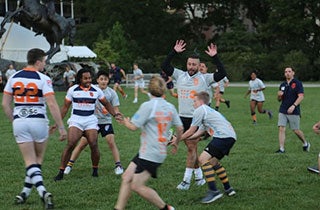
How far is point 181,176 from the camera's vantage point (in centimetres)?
975

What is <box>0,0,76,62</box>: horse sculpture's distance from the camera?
34188 mm

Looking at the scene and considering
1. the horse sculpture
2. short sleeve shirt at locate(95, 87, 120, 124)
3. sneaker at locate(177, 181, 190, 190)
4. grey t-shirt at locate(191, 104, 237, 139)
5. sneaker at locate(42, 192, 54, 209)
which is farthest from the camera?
the horse sculpture

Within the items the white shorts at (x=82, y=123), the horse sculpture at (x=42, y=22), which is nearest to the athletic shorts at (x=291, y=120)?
the white shorts at (x=82, y=123)

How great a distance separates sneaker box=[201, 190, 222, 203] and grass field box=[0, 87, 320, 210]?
0.07 metres

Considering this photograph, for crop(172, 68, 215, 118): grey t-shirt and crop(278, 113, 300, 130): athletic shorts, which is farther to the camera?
crop(278, 113, 300, 130): athletic shorts

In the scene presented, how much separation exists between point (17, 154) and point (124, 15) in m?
50.9

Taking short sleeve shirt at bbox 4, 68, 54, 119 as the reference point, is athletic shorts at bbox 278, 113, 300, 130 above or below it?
below

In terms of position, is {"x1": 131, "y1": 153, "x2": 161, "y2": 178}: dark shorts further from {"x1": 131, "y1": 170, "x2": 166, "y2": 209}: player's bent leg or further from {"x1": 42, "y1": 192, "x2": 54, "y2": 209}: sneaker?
{"x1": 42, "y1": 192, "x2": 54, "y2": 209}: sneaker

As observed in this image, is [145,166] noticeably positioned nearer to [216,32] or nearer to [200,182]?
[200,182]

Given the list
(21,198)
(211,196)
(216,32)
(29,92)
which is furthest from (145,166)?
(216,32)

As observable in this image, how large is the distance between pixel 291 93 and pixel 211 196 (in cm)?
501

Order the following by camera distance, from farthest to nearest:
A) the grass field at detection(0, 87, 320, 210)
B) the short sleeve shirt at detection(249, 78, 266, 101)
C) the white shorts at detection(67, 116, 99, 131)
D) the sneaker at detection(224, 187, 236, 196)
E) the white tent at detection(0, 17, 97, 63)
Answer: the white tent at detection(0, 17, 97, 63) < the short sleeve shirt at detection(249, 78, 266, 101) < the white shorts at detection(67, 116, 99, 131) < the sneaker at detection(224, 187, 236, 196) < the grass field at detection(0, 87, 320, 210)

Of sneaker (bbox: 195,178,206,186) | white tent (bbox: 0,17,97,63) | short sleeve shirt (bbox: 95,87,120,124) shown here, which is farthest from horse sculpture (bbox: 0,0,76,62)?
sneaker (bbox: 195,178,206,186)

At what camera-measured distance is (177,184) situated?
29.9 ft
